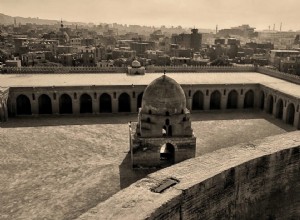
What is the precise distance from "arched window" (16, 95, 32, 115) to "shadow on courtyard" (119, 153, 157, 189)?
1510 cm

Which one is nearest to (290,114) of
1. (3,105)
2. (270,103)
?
(270,103)

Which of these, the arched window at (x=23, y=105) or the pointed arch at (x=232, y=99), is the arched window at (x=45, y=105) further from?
the pointed arch at (x=232, y=99)

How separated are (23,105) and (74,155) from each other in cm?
1262

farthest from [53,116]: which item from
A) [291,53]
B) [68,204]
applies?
[291,53]

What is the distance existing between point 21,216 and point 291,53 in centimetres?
6447

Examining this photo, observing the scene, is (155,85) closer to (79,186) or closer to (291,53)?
(79,186)

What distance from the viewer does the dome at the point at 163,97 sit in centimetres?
2136

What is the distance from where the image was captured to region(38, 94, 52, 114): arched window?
110 feet

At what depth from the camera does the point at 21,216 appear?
1636 centimetres

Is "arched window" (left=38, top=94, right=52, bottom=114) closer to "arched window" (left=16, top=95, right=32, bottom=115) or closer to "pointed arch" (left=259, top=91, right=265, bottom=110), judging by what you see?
"arched window" (left=16, top=95, right=32, bottom=115)

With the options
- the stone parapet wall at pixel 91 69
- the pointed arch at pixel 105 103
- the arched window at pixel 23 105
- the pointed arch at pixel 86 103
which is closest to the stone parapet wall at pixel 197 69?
the stone parapet wall at pixel 91 69

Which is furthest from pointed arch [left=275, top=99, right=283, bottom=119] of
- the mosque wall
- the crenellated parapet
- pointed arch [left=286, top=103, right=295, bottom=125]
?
the crenellated parapet

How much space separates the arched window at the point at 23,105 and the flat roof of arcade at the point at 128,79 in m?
1.22

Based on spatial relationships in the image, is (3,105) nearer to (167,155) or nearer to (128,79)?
(128,79)
